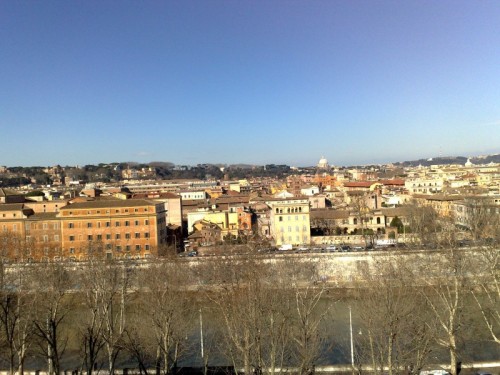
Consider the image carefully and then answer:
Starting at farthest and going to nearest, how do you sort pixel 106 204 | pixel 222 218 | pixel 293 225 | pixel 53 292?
1. pixel 222 218
2. pixel 293 225
3. pixel 106 204
4. pixel 53 292

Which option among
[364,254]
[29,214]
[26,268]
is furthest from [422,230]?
[29,214]

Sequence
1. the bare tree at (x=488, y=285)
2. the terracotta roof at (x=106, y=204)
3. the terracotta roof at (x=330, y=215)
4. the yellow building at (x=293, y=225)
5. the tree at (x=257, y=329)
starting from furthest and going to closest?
the terracotta roof at (x=330, y=215)
the yellow building at (x=293, y=225)
the terracotta roof at (x=106, y=204)
the bare tree at (x=488, y=285)
the tree at (x=257, y=329)

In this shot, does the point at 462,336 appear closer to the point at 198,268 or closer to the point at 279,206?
the point at 198,268

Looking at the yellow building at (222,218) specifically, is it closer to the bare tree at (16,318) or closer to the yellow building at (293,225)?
the yellow building at (293,225)

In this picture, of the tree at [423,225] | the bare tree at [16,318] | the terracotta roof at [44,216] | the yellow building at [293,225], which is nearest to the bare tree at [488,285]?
the tree at [423,225]

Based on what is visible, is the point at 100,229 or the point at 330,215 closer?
the point at 100,229

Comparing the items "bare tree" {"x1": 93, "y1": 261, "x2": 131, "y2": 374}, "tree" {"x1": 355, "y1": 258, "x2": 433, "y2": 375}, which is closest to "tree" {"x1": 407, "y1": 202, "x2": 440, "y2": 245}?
"tree" {"x1": 355, "y1": 258, "x2": 433, "y2": 375}

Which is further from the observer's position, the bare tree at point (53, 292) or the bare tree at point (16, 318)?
the bare tree at point (53, 292)

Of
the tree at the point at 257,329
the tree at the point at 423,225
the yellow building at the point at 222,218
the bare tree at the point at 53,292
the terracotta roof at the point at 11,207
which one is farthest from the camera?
the yellow building at the point at 222,218

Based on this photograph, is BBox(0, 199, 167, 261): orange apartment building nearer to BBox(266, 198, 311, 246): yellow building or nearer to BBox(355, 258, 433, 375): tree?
BBox(266, 198, 311, 246): yellow building

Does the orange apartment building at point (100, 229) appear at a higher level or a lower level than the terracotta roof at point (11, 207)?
lower

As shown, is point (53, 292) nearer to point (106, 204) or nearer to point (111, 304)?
point (111, 304)

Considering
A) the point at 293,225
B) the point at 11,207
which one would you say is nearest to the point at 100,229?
the point at 11,207

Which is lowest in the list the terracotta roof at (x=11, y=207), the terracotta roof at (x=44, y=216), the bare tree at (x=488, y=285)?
the bare tree at (x=488, y=285)
